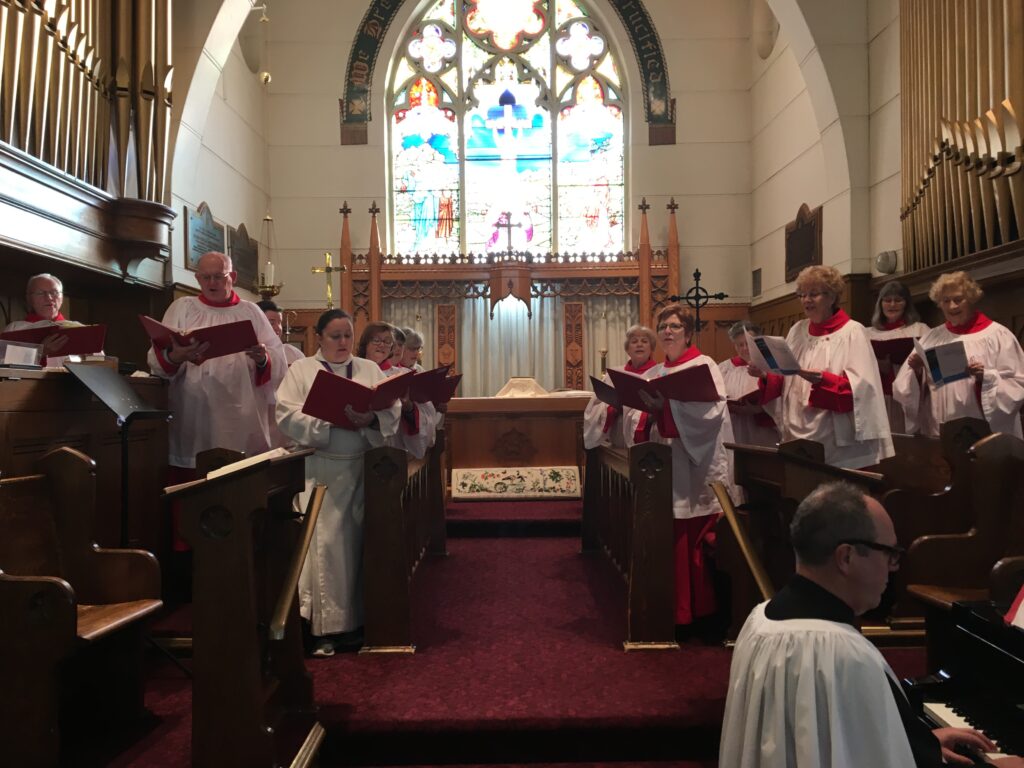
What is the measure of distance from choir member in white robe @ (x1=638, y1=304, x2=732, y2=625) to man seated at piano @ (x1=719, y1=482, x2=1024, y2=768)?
1981 millimetres

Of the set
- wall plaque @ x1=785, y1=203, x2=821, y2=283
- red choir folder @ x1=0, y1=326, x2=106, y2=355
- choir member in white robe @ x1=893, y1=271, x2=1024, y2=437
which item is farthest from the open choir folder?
wall plaque @ x1=785, y1=203, x2=821, y2=283

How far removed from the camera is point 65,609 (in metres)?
2.31

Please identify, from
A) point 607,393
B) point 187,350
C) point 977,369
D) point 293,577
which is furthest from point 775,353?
point 187,350

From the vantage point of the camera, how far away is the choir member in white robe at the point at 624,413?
14.9 ft

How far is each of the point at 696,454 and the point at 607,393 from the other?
2.01ft

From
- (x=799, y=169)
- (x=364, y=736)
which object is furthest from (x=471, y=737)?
(x=799, y=169)

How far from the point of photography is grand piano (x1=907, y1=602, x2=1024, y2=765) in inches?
72.7

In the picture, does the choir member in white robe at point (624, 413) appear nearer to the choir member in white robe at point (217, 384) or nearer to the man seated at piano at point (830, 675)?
the choir member in white robe at point (217, 384)

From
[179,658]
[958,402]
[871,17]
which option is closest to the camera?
[179,658]

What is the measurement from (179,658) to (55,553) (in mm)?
879

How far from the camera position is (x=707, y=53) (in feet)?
36.0

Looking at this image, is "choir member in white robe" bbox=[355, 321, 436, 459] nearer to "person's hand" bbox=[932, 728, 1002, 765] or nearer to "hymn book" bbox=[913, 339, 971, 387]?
"hymn book" bbox=[913, 339, 971, 387]

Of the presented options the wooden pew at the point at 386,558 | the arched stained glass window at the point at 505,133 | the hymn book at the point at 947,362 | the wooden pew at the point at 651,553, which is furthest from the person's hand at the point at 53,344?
the arched stained glass window at the point at 505,133

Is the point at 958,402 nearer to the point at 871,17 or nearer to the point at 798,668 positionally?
the point at 798,668
